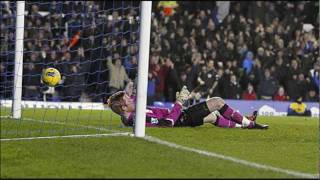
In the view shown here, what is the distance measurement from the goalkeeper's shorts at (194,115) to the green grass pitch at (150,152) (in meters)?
0.20

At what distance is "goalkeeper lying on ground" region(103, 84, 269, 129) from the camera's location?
48.0 feet

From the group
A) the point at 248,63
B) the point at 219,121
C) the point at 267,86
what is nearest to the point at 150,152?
the point at 219,121

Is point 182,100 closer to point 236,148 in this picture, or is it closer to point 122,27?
point 236,148

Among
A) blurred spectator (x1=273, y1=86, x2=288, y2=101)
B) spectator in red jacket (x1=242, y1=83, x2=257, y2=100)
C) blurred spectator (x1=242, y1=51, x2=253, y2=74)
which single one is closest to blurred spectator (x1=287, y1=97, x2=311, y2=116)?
blurred spectator (x1=273, y1=86, x2=288, y2=101)

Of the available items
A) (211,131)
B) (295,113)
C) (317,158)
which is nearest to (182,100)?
(211,131)

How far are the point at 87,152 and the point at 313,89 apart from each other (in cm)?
1890

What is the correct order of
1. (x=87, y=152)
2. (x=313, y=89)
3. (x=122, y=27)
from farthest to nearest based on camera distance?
(x=313, y=89) < (x=122, y=27) < (x=87, y=152)

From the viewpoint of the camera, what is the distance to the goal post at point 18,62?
663 inches

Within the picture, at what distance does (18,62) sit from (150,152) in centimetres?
672

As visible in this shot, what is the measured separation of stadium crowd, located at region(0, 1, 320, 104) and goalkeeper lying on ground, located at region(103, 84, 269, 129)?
6.74 meters

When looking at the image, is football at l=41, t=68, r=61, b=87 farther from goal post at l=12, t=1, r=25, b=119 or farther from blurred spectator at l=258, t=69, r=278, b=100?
blurred spectator at l=258, t=69, r=278, b=100

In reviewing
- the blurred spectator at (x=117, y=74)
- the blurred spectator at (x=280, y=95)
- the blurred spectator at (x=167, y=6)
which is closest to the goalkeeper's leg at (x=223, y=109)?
the blurred spectator at (x=117, y=74)

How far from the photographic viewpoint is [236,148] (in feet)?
39.6

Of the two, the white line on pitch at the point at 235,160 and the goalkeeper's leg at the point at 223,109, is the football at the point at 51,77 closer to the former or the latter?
the goalkeeper's leg at the point at 223,109
